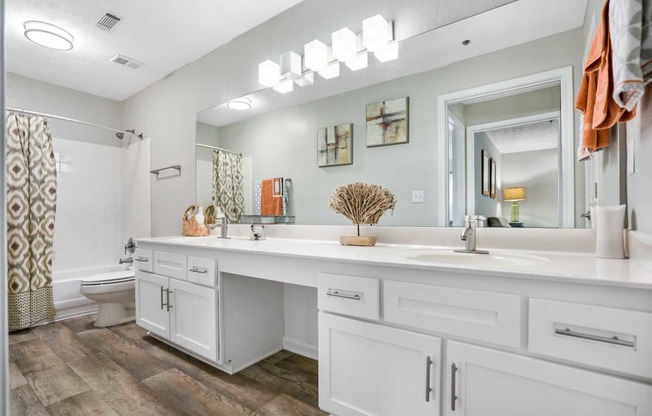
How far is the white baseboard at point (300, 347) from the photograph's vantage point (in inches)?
82.0

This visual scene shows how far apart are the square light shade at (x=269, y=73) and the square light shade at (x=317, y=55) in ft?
0.99

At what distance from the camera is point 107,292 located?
265 centimetres

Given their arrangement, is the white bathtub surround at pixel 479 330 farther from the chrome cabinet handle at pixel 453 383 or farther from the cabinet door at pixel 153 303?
the cabinet door at pixel 153 303

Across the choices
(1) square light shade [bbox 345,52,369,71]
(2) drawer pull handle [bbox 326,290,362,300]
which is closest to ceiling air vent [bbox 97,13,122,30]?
(1) square light shade [bbox 345,52,369,71]

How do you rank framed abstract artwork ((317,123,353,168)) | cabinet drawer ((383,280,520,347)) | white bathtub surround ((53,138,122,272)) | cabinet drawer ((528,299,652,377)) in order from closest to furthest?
cabinet drawer ((528,299,652,377)) < cabinet drawer ((383,280,520,347)) < framed abstract artwork ((317,123,353,168)) < white bathtub surround ((53,138,122,272))

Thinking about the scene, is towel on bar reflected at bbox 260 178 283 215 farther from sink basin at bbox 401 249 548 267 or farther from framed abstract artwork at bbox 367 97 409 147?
sink basin at bbox 401 249 548 267

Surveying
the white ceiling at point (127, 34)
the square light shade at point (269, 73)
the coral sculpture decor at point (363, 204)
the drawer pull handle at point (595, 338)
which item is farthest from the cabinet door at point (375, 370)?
the white ceiling at point (127, 34)

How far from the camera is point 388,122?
5.89 ft

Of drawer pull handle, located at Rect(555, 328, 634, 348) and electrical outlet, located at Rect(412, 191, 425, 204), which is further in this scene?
electrical outlet, located at Rect(412, 191, 425, 204)

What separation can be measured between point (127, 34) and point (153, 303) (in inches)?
82.5

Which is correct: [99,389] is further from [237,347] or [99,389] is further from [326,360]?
[326,360]

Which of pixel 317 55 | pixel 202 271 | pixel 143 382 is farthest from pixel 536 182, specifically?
pixel 143 382

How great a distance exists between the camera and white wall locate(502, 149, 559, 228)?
4.56 ft

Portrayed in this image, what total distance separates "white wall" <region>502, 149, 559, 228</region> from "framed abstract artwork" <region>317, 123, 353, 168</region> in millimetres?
845
